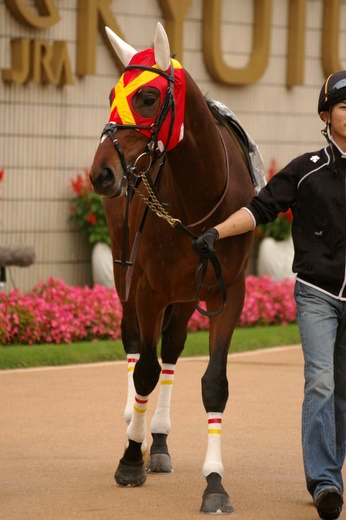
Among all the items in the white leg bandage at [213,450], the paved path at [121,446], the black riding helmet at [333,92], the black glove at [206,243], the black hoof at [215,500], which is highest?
the black riding helmet at [333,92]

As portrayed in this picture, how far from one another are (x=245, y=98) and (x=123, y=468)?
29.4 feet

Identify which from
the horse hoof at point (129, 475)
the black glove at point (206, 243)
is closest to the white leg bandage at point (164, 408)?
the horse hoof at point (129, 475)

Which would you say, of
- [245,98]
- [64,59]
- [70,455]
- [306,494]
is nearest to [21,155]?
[64,59]

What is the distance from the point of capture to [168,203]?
626 centimetres

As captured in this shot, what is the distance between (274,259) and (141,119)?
348 inches

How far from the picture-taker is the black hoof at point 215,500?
587 cm

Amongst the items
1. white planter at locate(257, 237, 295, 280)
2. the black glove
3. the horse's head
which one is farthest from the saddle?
white planter at locate(257, 237, 295, 280)

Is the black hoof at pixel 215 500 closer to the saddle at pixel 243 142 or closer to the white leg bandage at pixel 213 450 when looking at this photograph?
the white leg bandage at pixel 213 450

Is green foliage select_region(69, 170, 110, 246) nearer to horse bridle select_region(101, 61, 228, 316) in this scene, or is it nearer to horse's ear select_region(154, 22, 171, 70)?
horse bridle select_region(101, 61, 228, 316)

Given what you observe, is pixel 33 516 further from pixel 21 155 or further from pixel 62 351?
pixel 21 155

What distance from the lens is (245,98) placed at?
1488 centimetres

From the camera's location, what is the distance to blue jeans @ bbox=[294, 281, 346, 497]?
5676 mm

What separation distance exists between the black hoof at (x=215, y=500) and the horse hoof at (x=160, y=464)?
0.85 m

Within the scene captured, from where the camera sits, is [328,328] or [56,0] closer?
[328,328]
